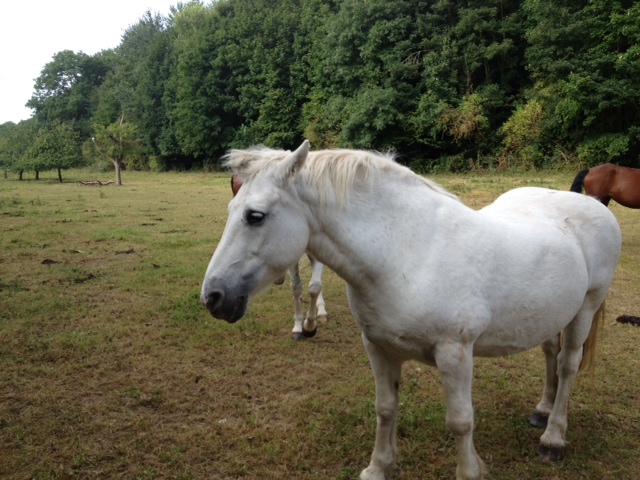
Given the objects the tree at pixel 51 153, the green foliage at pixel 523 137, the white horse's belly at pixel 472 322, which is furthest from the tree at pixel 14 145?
the white horse's belly at pixel 472 322

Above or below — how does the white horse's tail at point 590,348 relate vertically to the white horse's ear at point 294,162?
below

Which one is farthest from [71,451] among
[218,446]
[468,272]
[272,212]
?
[468,272]

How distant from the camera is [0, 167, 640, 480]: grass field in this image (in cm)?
293

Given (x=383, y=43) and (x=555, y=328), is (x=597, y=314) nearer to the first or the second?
(x=555, y=328)

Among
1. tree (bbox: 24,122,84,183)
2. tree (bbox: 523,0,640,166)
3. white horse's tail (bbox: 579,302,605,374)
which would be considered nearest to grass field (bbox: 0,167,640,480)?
white horse's tail (bbox: 579,302,605,374)

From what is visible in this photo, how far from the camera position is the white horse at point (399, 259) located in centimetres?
211

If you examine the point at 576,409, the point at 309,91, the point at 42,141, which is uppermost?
the point at 309,91

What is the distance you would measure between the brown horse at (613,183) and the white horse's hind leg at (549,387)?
265 inches

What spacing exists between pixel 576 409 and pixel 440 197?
243 cm

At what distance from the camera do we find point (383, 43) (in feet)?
95.3

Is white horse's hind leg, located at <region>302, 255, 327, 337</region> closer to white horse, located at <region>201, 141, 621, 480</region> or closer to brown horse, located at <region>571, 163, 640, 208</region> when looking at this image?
white horse, located at <region>201, 141, 621, 480</region>

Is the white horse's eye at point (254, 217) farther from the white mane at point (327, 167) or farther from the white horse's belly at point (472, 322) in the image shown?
the white horse's belly at point (472, 322)

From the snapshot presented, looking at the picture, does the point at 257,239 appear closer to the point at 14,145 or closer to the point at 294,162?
the point at 294,162

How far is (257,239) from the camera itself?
2.09m
